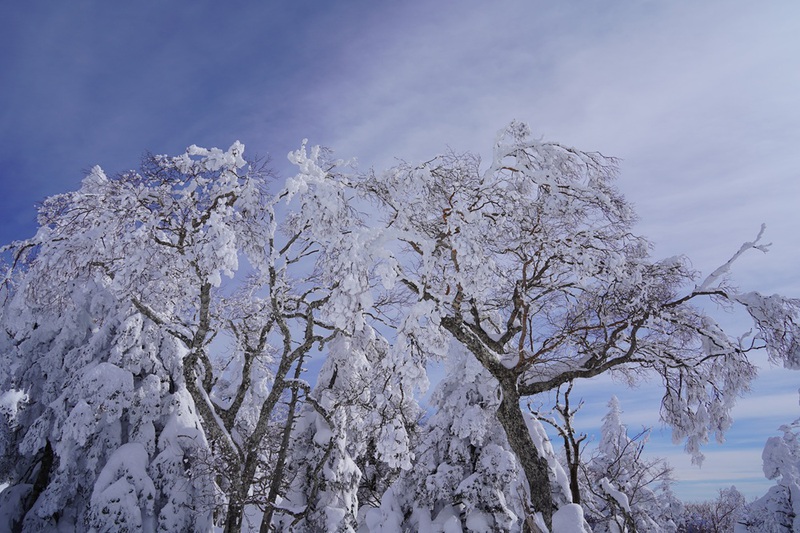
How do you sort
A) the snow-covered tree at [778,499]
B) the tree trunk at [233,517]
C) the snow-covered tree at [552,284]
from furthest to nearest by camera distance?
the snow-covered tree at [778,499], the tree trunk at [233,517], the snow-covered tree at [552,284]

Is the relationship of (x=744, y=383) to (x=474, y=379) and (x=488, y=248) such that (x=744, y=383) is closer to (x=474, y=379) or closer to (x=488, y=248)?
(x=488, y=248)

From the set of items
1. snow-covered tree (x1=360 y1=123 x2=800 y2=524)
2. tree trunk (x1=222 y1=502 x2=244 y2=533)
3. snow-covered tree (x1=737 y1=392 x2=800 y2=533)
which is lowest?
snow-covered tree (x1=737 y1=392 x2=800 y2=533)

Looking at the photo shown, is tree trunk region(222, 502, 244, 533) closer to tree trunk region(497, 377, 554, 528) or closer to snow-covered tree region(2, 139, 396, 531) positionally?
snow-covered tree region(2, 139, 396, 531)

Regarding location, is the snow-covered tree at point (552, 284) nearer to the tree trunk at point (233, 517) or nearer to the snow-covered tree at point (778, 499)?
the tree trunk at point (233, 517)

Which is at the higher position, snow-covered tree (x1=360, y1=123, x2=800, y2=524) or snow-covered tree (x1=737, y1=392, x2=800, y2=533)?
snow-covered tree (x1=360, y1=123, x2=800, y2=524)

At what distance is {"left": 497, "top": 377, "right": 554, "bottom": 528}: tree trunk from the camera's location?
7957mm

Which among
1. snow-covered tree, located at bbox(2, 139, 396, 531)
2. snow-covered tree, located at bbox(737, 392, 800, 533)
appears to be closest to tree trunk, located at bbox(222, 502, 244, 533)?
snow-covered tree, located at bbox(2, 139, 396, 531)

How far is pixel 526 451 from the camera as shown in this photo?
846cm

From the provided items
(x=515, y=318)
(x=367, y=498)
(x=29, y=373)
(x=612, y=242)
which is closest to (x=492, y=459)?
(x=515, y=318)

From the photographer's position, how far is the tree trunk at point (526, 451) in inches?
313

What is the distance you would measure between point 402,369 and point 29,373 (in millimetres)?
13106

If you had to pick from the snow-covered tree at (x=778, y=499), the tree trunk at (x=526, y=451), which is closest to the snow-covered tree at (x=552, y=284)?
the tree trunk at (x=526, y=451)

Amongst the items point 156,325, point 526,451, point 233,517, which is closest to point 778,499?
point 526,451

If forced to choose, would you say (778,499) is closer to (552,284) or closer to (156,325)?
(552,284)
